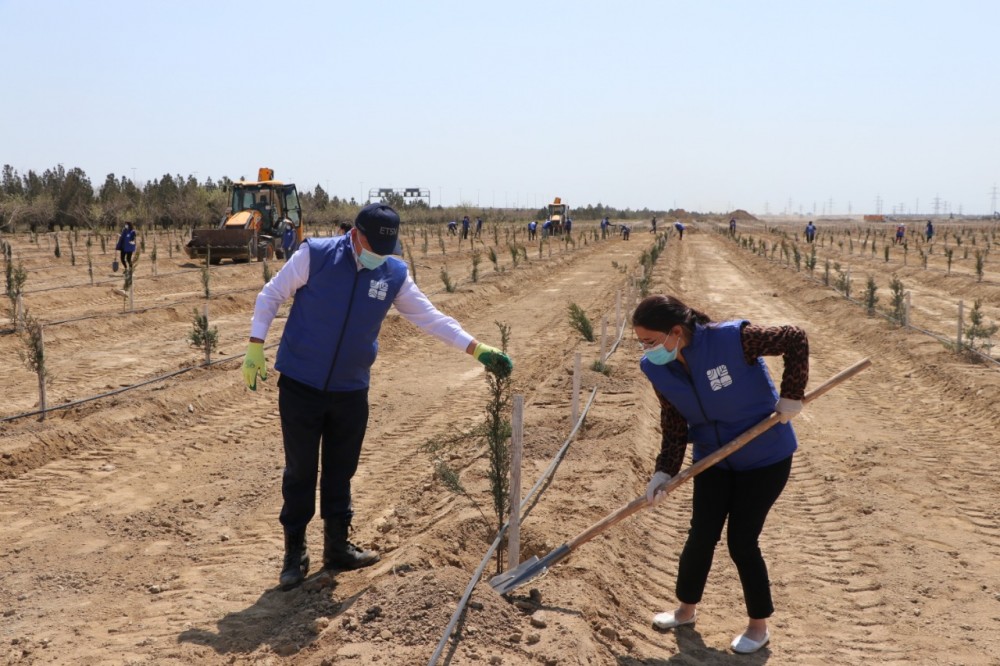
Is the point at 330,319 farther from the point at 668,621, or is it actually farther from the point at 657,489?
the point at 668,621

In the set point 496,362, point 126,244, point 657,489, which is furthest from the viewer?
point 126,244

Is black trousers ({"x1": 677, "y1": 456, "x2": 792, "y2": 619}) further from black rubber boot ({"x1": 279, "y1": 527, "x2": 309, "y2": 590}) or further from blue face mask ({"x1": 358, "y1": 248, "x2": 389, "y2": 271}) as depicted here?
black rubber boot ({"x1": 279, "y1": 527, "x2": 309, "y2": 590})

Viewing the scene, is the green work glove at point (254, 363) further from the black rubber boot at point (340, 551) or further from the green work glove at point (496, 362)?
the green work glove at point (496, 362)

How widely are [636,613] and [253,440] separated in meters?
4.06

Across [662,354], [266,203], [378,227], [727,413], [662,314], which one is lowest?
[727,413]

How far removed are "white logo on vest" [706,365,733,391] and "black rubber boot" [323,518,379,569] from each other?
1.92 meters

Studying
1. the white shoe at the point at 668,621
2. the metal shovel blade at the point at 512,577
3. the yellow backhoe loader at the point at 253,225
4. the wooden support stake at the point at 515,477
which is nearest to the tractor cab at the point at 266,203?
the yellow backhoe loader at the point at 253,225

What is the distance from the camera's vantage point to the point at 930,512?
539cm

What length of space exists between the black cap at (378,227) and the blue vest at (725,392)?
125 centimetres

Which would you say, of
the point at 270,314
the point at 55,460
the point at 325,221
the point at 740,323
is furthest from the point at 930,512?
the point at 325,221

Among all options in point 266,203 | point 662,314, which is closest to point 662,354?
point 662,314

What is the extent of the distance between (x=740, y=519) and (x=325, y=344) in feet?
6.20

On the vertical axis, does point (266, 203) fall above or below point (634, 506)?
above

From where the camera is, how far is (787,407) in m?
3.26
